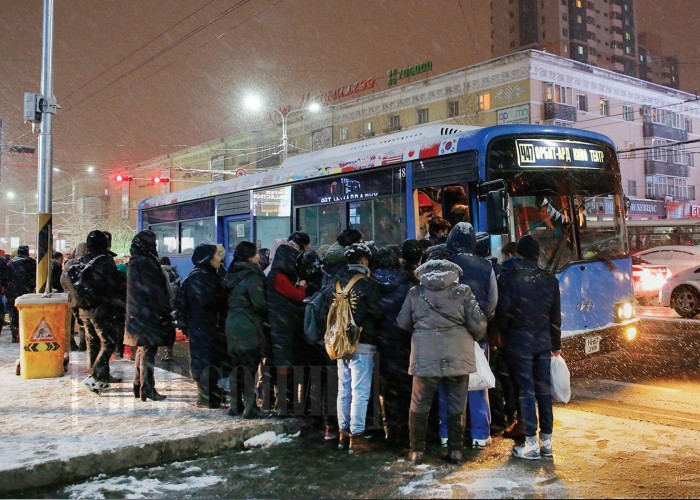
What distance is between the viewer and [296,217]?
1137cm

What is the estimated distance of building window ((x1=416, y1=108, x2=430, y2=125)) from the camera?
146 ft

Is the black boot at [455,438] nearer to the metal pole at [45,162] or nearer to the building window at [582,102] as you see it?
the metal pole at [45,162]

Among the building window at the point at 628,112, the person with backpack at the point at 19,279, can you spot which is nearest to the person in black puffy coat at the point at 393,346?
the person with backpack at the point at 19,279

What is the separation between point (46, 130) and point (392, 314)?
23.2 feet

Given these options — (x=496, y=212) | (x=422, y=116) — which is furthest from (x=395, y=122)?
(x=496, y=212)

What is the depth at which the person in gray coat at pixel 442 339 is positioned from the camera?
5.02 metres

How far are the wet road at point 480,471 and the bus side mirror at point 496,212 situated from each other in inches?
85.5

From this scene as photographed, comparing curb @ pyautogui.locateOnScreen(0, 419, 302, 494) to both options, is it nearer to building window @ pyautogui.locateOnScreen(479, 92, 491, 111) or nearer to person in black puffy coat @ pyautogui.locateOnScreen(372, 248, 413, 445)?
person in black puffy coat @ pyautogui.locateOnScreen(372, 248, 413, 445)

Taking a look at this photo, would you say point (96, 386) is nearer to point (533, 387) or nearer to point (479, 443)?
point (479, 443)

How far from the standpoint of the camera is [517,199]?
778 cm

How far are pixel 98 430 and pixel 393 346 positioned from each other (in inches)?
113

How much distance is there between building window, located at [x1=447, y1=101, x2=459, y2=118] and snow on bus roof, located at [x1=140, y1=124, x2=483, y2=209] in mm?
30989

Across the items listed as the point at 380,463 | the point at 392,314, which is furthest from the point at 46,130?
the point at 380,463

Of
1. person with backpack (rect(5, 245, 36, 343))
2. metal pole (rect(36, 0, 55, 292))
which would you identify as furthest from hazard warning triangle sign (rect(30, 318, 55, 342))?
person with backpack (rect(5, 245, 36, 343))
